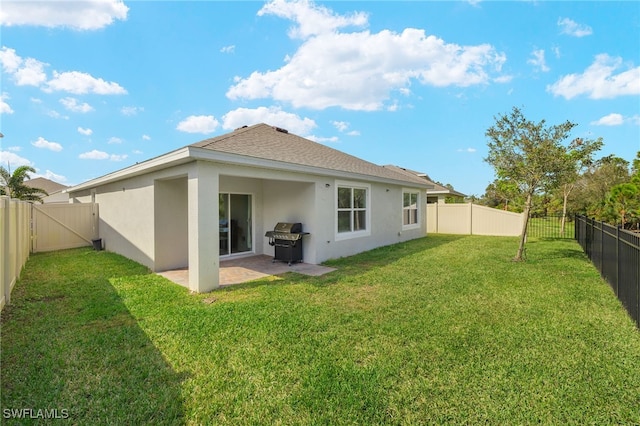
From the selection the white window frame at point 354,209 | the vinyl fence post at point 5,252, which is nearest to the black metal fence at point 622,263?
the white window frame at point 354,209

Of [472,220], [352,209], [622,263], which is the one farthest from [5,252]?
[472,220]

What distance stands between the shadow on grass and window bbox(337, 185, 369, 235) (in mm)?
7058

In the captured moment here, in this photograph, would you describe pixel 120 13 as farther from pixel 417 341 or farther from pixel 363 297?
pixel 417 341

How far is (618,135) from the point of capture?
42.8 ft

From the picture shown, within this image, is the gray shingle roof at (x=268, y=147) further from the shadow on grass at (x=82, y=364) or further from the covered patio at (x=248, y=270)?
the shadow on grass at (x=82, y=364)

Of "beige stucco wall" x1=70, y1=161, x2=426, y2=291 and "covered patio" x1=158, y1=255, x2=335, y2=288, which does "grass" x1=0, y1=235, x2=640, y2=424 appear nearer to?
"covered patio" x1=158, y1=255, x2=335, y2=288

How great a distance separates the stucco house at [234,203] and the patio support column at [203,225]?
0.07 feet

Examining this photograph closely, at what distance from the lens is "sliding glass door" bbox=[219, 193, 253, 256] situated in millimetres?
9961

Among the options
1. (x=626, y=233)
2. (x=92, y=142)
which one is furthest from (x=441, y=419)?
(x=92, y=142)

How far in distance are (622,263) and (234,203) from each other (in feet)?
32.9

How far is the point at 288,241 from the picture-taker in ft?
30.0

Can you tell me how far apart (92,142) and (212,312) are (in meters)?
16.1

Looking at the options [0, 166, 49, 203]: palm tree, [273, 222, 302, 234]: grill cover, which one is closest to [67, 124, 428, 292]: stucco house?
[273, 222, 302, 234]: grill cover

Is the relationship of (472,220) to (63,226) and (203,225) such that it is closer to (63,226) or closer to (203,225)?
(203,225)
